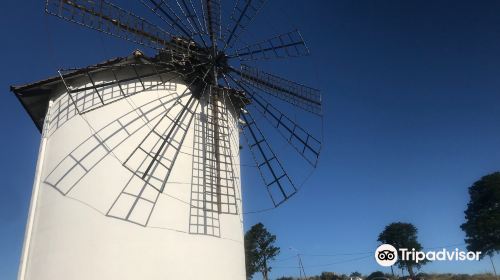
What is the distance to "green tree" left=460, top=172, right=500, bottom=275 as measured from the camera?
34906 mm

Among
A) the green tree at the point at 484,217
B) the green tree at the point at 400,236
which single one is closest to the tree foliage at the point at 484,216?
the green tree at the point at 484,217

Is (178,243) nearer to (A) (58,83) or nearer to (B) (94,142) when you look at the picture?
(B) (94,142)

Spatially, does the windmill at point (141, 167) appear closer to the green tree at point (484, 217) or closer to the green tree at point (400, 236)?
the green tree at point (484, 217)

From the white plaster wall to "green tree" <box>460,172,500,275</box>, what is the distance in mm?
30293

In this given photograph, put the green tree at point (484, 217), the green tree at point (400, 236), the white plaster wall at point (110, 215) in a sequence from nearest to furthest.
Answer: the white plaster wall at point (110, 215) → the green tree at point (484, 217) → the green tree at point (400, 236)

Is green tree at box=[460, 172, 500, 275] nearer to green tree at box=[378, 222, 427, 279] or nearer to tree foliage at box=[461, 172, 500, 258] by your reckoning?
tree foliage at box=[461, 172, 500, 258]

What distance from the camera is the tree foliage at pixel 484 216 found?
34906 millimetres

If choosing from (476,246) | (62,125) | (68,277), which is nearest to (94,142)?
(62,125)

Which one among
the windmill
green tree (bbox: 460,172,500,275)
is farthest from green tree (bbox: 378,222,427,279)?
the windmill

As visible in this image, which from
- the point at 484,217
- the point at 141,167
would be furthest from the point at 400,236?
the point at 141,167

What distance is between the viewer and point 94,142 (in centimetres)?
1245

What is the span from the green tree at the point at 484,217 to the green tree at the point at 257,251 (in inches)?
872

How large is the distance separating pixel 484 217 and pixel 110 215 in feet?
116

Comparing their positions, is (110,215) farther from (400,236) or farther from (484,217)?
(400,236)
